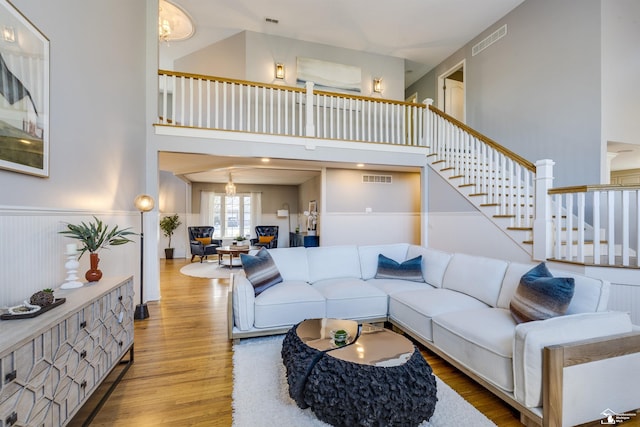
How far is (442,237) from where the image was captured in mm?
5355

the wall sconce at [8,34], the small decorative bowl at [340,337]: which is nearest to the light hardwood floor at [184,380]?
the small decorative bowl at [340,337]

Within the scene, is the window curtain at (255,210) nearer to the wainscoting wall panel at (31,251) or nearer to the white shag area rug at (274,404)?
the wainscoting wall panel at (31,251)

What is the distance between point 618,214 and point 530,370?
4175 millimetres

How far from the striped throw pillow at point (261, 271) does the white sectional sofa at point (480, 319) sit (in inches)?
3.1

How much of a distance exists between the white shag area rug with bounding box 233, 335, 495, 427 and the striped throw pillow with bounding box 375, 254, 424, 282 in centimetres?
139

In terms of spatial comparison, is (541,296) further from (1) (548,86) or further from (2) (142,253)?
(1) (548,86)

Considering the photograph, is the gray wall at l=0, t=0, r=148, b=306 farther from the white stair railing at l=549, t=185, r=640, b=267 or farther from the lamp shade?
the white stair railing at l=549, t=185, r=640, b=267

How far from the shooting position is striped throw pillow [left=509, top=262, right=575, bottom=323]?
188 centimetres

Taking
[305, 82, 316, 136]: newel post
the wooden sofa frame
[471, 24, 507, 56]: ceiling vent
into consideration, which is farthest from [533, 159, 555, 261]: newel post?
[471, 24, 507, 56]: ceiling vent

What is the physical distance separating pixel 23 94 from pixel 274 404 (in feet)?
8.04

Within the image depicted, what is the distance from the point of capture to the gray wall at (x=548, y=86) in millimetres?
4262

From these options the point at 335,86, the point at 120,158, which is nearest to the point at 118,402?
the point at 120,158

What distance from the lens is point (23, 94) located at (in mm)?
1760

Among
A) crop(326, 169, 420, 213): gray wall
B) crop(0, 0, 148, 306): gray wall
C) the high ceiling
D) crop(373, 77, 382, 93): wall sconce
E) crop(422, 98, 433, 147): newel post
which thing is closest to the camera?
crop(0, 0, 148, 306): gray wall
